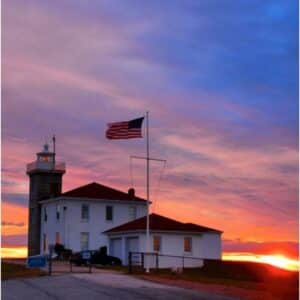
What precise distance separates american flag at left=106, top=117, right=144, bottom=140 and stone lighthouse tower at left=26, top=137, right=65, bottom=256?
982 inches

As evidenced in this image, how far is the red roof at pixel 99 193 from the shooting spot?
54.2 m

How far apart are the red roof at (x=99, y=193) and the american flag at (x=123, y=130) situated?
796 inches

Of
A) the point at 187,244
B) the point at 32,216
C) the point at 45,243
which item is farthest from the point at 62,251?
the point at 32,216

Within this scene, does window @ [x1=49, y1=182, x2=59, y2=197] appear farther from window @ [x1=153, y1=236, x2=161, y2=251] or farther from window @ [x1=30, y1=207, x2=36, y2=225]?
window @ [x1=153, y1=236, x2=161, y2=251]

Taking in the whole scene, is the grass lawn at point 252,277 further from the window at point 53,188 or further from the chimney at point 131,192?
the window at point 53,188

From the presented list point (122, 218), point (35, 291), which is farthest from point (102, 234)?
point (35, 291)

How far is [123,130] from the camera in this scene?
34.3 meters

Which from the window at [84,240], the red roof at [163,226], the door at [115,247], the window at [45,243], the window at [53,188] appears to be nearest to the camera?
the red roof at [163,226]

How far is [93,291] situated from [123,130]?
47.6 feet

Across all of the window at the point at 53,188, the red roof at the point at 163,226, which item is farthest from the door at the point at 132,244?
the window at the point at 53,188

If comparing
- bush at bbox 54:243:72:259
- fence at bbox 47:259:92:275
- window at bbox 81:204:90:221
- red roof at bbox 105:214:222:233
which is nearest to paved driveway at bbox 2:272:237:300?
fence at bbox 47:259:92:275

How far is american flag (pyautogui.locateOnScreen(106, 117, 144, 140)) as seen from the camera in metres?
34.2

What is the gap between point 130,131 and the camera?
1351 inches

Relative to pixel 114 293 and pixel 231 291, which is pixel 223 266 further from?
pixel 114 293
